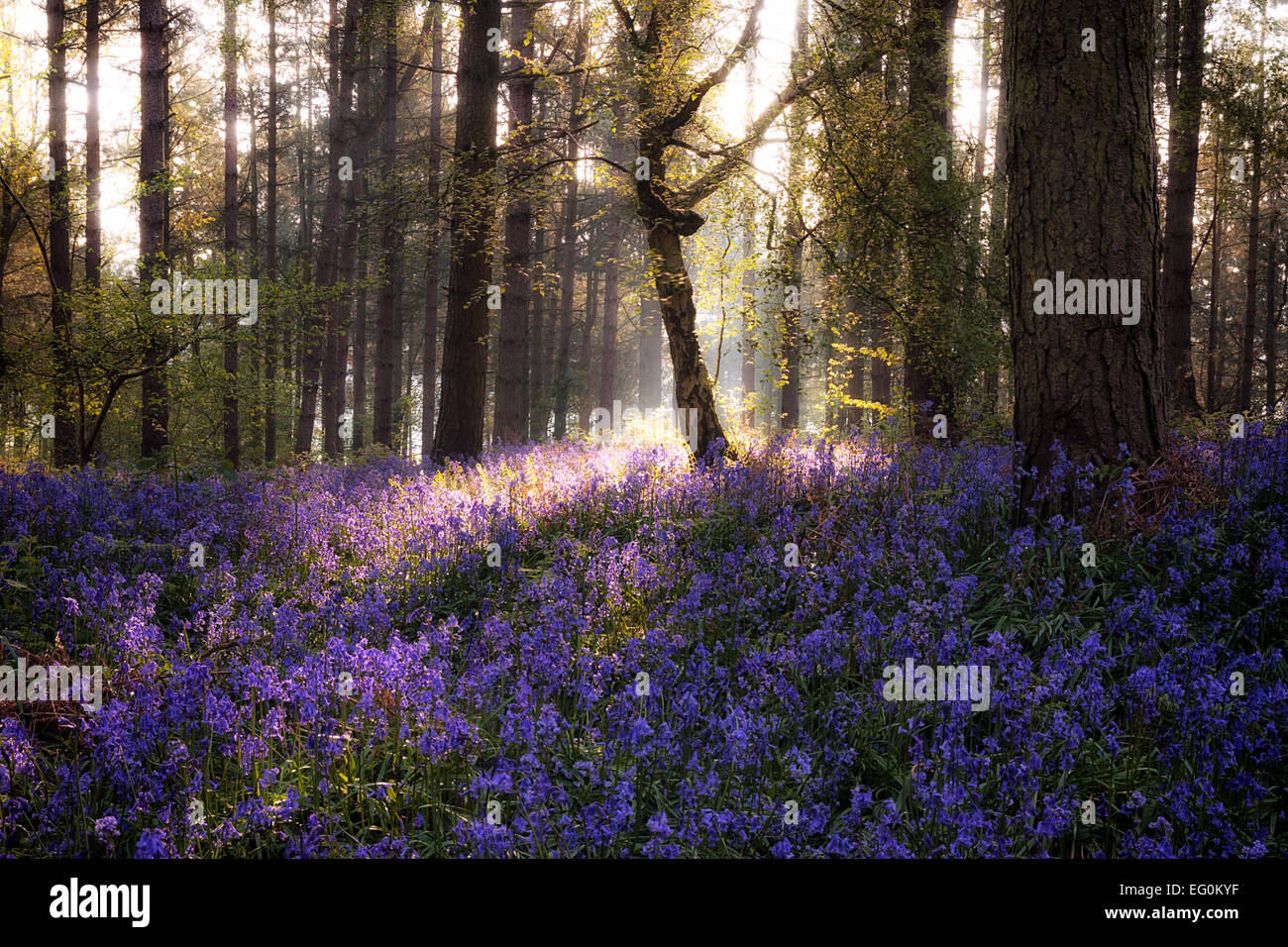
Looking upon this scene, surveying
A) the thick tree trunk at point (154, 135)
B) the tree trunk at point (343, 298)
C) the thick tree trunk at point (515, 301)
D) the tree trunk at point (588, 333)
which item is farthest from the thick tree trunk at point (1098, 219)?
the tree trunk at point (588, 333)

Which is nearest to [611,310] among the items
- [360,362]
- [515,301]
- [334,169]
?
[360,362]

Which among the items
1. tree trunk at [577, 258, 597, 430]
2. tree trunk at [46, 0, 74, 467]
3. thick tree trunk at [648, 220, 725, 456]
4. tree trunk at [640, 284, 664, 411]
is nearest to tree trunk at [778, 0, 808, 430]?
thick tree trunk at [648, 220, 725, 456]

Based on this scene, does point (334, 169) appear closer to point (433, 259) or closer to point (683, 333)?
point (433, 259)

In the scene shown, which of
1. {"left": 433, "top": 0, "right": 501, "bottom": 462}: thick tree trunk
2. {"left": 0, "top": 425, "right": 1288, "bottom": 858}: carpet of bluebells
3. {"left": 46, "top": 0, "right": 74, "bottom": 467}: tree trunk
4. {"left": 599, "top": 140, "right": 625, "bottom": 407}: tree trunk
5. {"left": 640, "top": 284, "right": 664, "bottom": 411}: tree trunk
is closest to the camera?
{"left": 0, "top": 425, "right": 1288, "bottom": 858}: carpet of bluebells

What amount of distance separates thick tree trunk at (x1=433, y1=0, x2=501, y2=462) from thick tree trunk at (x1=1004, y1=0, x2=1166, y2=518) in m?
6.04

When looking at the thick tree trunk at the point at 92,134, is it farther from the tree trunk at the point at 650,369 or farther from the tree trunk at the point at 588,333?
the tree trunk at the point at 650,369

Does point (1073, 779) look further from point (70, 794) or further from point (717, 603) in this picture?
point (70, 794)

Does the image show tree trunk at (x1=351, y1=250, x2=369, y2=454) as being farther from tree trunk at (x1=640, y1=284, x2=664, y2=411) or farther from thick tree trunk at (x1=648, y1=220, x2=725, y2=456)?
tree trunk at (x1=640, y1=284, x2=664, y2=411)

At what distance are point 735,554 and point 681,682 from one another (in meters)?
1.98

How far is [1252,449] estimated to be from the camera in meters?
5.75

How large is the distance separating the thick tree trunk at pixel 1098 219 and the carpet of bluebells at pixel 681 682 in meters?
0.42

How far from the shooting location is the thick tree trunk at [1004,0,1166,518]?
5.08m

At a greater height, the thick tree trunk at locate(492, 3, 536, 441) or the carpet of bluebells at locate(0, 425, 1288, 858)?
the thick tree trunk at locate(492, 3, 536, 441)
